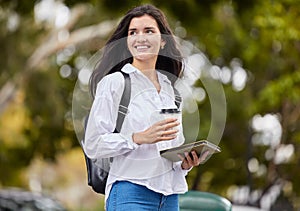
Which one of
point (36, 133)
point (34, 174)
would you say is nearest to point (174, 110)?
point (36, 133)

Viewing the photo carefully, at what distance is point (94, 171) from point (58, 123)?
1404cm

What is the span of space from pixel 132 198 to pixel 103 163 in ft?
0.70

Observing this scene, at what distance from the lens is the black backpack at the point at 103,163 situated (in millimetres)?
3066

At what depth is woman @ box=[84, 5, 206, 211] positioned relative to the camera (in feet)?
9.87

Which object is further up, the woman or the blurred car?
the woman

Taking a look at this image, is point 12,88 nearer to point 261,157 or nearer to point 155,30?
point 261,157

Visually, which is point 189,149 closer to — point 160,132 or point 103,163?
point 160,132

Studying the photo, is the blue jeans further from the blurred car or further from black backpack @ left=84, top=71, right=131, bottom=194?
the blurred car

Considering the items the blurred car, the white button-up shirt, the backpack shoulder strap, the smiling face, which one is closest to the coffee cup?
the white button-up shirt

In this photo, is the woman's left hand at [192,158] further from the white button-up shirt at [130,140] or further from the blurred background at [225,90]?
the blurred background at [225,90]

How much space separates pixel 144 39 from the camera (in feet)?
10.4

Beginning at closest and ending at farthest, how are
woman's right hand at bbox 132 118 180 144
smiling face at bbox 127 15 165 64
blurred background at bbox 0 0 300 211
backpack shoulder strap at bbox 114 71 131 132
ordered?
woman's right hand at bbox 132 118 180 144
backpack shoulder strap at bbox 114 71 131 132
smiling face at bbox 127 15 165 64
blurred background at bbox 0 0 300 211

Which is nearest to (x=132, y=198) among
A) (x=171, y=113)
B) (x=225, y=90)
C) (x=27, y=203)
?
(x=171, y=113)

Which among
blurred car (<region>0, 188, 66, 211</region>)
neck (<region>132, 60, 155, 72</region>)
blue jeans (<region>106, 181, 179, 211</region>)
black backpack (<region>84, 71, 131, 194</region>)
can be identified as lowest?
blurred car (<region>0, 188, 66, 211</region>)
